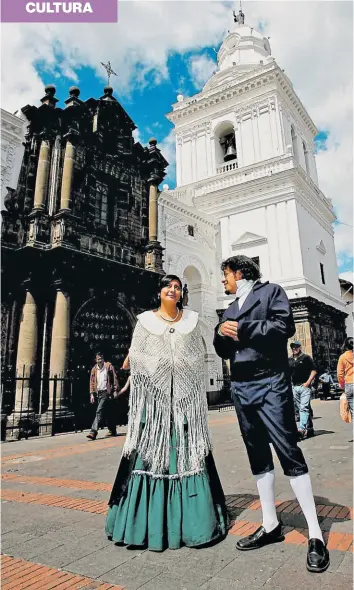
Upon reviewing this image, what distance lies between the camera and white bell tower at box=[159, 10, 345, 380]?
71.2ft

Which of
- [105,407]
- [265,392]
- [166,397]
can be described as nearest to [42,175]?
[105,407]

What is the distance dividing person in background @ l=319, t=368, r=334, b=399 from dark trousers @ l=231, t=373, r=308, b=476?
59.0 feet

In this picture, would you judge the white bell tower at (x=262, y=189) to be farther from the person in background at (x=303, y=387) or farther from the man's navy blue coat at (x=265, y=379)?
the man's navy blue coat at (x=265, y=379)

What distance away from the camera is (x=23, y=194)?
13.0m

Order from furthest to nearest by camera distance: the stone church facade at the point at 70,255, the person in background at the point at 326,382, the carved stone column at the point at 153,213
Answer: the person in background at the point at 326,382 < the carved stone column at the point at 153,213 < the stone church facade at the point at 70,255

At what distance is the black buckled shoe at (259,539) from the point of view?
8.84ft

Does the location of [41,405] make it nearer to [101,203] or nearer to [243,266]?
[101,203]

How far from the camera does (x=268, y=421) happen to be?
280 centimetres

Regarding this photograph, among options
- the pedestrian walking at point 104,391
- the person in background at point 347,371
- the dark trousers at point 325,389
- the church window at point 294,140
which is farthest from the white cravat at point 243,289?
the church window at point 294,140

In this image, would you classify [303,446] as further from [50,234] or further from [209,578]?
[50,234]

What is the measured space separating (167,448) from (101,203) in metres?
13.1

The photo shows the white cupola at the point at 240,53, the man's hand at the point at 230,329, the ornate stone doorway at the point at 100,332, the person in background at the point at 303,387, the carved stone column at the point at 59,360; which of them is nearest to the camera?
the man's hand at the point at 230,329

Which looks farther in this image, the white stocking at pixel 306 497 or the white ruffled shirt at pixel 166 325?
the white ruffled shirt at pixel 166 325

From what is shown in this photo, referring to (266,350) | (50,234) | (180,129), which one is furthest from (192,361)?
(180,129)
